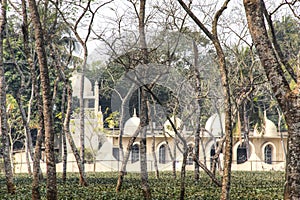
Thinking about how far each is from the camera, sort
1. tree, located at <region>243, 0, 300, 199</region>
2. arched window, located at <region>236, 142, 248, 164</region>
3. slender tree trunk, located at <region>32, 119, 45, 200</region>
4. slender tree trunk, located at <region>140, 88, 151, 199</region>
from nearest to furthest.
→ tree, located at <region>243, 0, 300, 199</region> → slender tree trunk, located at <region>32, 119, 45, 200</region> → slender tree trunk, located at <region>140, 88, 151, 199</region> → arched window, located at <region>236, 142, 248, 164</region>

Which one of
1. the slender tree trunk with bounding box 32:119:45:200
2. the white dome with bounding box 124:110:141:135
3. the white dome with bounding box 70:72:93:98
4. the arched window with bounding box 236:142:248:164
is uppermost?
A: the white dome with bounding box 70:72:93:98

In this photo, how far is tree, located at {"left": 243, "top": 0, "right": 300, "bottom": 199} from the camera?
6605mm

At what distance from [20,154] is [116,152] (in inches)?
261

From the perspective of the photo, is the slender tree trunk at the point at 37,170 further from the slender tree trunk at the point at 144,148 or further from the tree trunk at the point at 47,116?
the slender tree trunk at the point at 144,148

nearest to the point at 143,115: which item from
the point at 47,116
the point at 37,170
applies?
the point at 37,170

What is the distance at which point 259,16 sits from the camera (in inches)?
279

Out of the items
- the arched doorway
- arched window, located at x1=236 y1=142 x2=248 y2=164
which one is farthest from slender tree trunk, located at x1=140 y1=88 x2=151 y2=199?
arched window, located at x1=236 y1=142 x2=248 y2=164

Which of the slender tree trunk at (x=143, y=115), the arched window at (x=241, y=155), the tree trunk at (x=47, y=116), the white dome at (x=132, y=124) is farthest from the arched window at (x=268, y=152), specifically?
the tree trunk at (x=47, y=116)

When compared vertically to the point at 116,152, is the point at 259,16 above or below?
above

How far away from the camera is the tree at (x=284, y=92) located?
6.61 meters

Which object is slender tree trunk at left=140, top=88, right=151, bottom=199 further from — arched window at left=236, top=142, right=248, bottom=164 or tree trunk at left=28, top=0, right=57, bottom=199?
arched window at left=236, top=142, right=248, bottom=164

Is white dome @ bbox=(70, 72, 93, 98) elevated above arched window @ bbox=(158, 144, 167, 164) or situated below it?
above

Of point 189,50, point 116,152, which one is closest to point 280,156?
point 116,152

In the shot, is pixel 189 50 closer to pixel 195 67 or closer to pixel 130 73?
pixel 195 67
